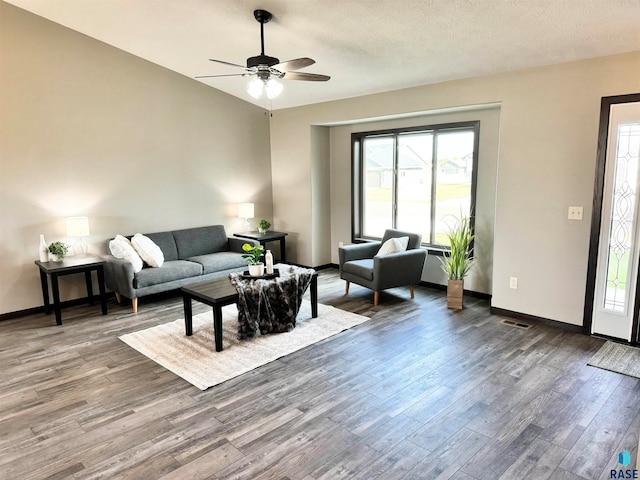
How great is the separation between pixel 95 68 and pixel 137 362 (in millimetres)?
3666

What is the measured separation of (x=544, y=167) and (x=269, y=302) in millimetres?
3046

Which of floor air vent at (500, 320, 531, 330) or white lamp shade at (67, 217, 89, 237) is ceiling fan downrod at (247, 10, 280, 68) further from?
floor air vent at (500, 320, 531, 330)

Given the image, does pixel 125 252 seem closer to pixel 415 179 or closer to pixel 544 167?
pixel 415 179

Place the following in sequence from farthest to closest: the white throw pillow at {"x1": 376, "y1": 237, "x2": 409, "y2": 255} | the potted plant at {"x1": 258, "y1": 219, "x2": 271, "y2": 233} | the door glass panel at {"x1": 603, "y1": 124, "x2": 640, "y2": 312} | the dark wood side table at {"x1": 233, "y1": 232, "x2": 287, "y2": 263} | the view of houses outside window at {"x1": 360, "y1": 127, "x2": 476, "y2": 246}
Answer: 1. the potted plant at {"x1": 258, "y1": 219, "x2": 271, "y2": 233}
2. the dark wood side table at {"x1": 233, "y1": 232, "x2": 287, "y2": 263}
3. the view of houses outside window at {"x1": 360, "y1": 127, "x2": 476, "y2": 246}
4. the white throw pillow at {"x1": 376, "y1": 237, "x2": 409, "y2": 255}
5. the door glass panel at {"x1": 603, "y1": 124, "x2": 640, "y2": 312}

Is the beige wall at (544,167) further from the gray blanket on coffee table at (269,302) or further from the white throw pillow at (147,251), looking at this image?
the white throw pillow at (147,251)

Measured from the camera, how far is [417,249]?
530cm

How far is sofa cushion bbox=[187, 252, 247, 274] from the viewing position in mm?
5457

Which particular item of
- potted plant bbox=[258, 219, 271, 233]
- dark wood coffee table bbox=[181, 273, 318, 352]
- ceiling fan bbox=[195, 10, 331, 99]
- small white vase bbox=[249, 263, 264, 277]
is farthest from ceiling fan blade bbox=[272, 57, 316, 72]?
potted plant bbox=[258, 219, 271, 233]

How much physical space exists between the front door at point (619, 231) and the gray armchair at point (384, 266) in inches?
75.1

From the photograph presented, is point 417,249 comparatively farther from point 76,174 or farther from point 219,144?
point 76,174

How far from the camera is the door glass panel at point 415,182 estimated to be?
224 inches

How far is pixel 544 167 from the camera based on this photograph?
411 centimetres

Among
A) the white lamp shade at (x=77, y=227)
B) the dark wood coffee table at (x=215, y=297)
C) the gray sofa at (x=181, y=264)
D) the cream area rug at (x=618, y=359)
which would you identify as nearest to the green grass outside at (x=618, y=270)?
the cream area rug at (x=618, y=359)

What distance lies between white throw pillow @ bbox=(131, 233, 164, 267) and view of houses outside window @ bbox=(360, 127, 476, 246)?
3.20 metres
